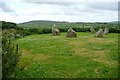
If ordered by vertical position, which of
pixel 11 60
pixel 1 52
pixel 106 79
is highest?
pixel 1 52

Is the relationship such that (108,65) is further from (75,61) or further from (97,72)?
(75,61)

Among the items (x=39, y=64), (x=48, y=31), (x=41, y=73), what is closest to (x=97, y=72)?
(x=41, y=73)

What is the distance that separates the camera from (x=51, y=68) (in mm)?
13086

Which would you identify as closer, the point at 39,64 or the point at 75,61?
the point at 39,64

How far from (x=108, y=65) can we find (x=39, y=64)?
20.6 ft

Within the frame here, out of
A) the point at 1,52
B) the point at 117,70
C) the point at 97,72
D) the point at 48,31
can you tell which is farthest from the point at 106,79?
the point at 48,31

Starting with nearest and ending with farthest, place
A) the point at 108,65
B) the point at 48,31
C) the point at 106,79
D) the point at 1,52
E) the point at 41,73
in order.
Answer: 1. the point at 1,52
2. the point at 106,79
3. the point at 41,73
4. the point at 108,65
5. the point at 48,31

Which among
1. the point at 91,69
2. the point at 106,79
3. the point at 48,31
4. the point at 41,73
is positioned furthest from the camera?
the point at 48,31

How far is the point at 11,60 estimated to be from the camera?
9258mm

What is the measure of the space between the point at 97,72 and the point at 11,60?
Result: 22.0 ft

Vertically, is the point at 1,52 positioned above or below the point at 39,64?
above

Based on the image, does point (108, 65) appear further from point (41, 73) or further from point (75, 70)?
point (41, 73)

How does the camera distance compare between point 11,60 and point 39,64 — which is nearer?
point 11,60

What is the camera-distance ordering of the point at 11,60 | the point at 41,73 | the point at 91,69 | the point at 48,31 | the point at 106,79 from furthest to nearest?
the point at 48,31, the point at 91,69, the point at 41,73, the point at 106,79, the point at 11,60
